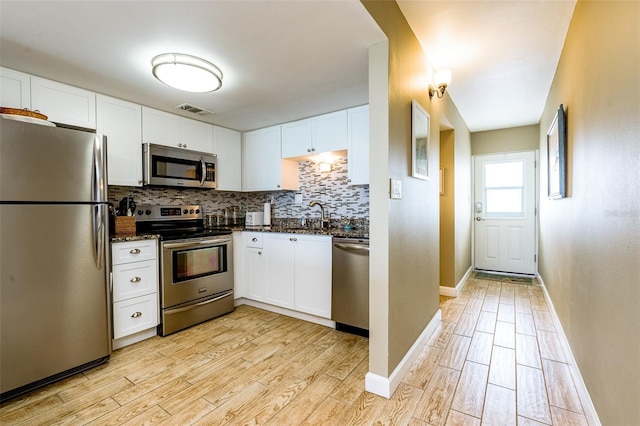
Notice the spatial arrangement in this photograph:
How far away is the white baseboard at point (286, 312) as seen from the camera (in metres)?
2.77

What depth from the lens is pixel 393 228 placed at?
1779 mm

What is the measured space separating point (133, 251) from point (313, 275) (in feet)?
5.07

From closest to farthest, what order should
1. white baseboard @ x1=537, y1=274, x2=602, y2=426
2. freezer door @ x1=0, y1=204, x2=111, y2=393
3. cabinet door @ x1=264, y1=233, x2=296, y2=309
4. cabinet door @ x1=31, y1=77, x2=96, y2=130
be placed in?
white baseboard @ x1=537, y1=274, x2=602, y2=426
freezer door @ x1=0, y1=204, x2=111, y2=393
cabinet door @ x1=31, y1=77, x2=96, y2=130
cabinet door @ x1=264, y1=233, x2=296, y2=309

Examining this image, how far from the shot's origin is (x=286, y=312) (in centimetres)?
305

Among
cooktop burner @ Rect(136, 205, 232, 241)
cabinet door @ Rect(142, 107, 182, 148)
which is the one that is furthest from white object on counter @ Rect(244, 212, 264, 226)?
cabinet door @ Rect(142, 107, 182, 148)

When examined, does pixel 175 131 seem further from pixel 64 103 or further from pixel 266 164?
pixel 266 164

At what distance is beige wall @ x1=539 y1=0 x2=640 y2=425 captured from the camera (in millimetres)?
1057

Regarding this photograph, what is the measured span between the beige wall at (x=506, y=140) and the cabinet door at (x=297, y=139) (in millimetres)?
3204

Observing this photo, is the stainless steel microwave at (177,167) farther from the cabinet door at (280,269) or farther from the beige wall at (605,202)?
the beige wall at (605,202)

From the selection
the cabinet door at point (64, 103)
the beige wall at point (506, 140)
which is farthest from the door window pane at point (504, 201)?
the cabinet door at point (64, 103)

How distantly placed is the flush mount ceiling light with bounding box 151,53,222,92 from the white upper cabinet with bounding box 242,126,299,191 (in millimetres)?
1399

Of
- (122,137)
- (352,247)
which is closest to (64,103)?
(122,137)

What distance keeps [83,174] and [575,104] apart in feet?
10.9

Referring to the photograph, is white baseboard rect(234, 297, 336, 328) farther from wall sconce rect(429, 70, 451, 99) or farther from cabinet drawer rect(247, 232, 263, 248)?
wall sconce rect(429, 70, 451, 99)
